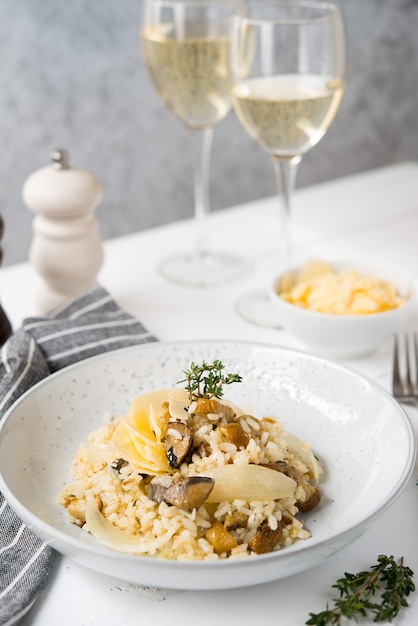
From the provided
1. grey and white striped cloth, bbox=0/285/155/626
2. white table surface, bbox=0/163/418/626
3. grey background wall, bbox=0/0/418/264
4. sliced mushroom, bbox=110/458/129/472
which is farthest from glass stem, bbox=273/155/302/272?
grey background wall, bbox=0/0/418/264

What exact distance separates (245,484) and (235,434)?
76mm

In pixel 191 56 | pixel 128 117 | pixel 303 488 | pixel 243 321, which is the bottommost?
pixel 128 117

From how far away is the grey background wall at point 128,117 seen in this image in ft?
10.8

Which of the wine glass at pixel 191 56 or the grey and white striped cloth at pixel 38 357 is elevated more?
the wine glass at pixel 191 56

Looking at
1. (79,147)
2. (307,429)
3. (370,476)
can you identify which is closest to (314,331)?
(307,429)

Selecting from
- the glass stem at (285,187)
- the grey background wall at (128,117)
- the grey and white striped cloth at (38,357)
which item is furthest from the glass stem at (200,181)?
the grey background wall at (128,117)

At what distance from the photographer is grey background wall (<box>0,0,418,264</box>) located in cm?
330

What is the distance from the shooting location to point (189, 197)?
155 inches

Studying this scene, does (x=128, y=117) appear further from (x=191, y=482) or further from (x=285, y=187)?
(x=191, y=482)

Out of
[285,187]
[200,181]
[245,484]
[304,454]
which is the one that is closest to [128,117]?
[200,181]

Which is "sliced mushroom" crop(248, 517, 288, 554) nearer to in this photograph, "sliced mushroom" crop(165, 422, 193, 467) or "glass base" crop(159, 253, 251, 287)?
"sliced mushroom" crop(165, 422, 193, 467)

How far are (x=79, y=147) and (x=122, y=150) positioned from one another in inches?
8.4

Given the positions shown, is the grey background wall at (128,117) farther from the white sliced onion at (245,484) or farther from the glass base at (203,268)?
the white sliced onion at (245,484)

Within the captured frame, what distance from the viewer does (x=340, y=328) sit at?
124 centimetres
